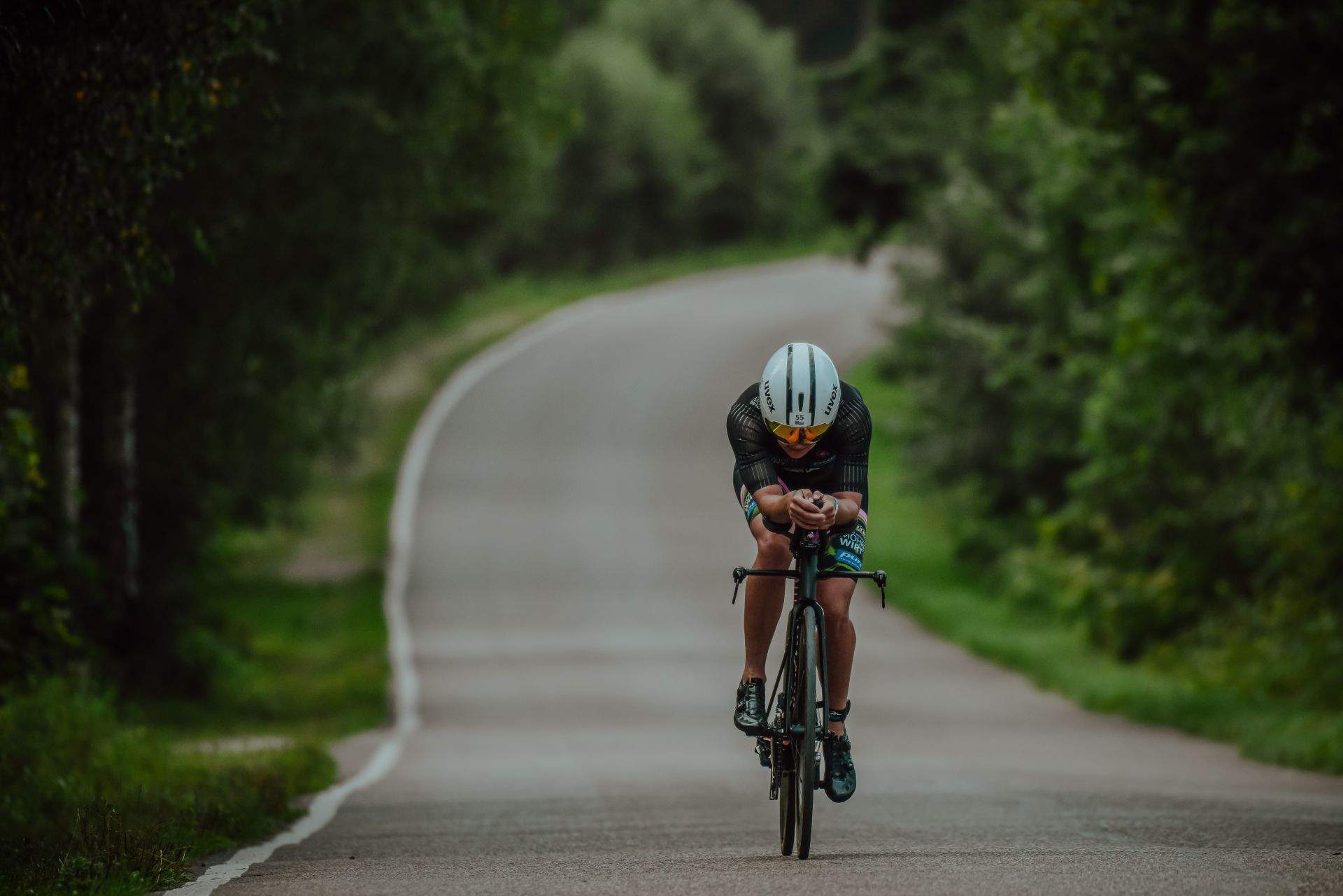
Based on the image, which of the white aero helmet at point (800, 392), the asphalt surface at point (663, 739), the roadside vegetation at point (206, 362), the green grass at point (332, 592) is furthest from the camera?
the green grass at point (332, 592)

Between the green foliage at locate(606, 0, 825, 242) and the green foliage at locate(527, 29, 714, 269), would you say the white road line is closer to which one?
the green foliage at locate(527, 29, 714, 269)

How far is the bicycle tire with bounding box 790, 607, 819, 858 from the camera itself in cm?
817

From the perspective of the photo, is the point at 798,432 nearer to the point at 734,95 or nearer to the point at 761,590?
the point at 761,590

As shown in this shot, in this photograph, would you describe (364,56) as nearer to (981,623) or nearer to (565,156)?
(981,623)

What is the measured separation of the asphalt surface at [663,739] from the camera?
26.1ft

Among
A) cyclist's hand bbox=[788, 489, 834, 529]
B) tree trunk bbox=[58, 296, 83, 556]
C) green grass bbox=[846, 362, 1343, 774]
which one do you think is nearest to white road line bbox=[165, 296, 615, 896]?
cyclist's hand bbox=[788, 489, 834, 529]

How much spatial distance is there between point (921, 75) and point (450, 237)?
11.3 m

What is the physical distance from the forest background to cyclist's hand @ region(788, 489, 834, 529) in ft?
13.3

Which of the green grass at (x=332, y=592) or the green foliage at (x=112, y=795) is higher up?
the green grass at (x=332, y=592)

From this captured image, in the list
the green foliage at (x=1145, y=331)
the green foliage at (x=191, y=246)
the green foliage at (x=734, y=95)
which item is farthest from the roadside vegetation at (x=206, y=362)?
the green foliage at (x=734, y=95)

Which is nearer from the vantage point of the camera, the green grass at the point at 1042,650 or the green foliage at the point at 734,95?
the green grass at the point at 1042,650

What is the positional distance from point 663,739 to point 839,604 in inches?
402

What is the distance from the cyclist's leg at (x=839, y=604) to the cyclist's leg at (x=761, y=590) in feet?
0.64

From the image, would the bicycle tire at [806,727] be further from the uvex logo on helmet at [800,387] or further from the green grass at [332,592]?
the green grass at [332,592]
